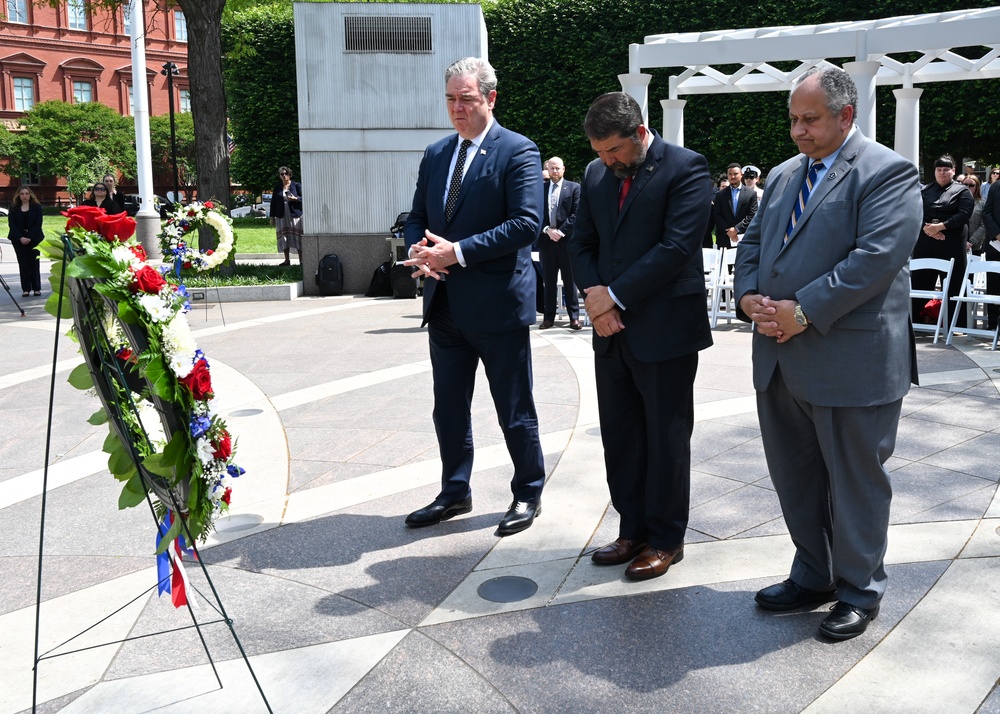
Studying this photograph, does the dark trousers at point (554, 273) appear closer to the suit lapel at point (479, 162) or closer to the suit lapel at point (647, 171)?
the suit lapel at point (479, 162)

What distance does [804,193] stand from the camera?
354 centimetres

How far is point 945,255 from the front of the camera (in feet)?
34.9

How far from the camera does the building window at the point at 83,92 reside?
2178 inches

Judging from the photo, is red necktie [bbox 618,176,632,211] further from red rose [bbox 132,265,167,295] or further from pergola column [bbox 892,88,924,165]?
pergola column [bbox 892,88,924,165]

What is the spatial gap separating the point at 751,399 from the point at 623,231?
3625 millimetres

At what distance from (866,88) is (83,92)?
5460 centimetres

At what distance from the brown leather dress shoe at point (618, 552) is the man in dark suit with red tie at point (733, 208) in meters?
9.05

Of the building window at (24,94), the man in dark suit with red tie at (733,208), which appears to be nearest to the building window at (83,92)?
the building window at (24,94)

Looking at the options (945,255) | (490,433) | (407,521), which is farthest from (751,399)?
(945,255)

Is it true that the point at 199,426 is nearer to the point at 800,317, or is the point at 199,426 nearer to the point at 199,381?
the point at 199,381

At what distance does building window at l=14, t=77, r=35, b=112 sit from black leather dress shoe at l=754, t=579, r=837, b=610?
190ft

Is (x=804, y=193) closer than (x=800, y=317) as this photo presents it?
No

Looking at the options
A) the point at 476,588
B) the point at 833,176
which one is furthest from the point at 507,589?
the point at 833,176

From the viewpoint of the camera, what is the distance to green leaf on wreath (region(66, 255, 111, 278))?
270 centimetres
